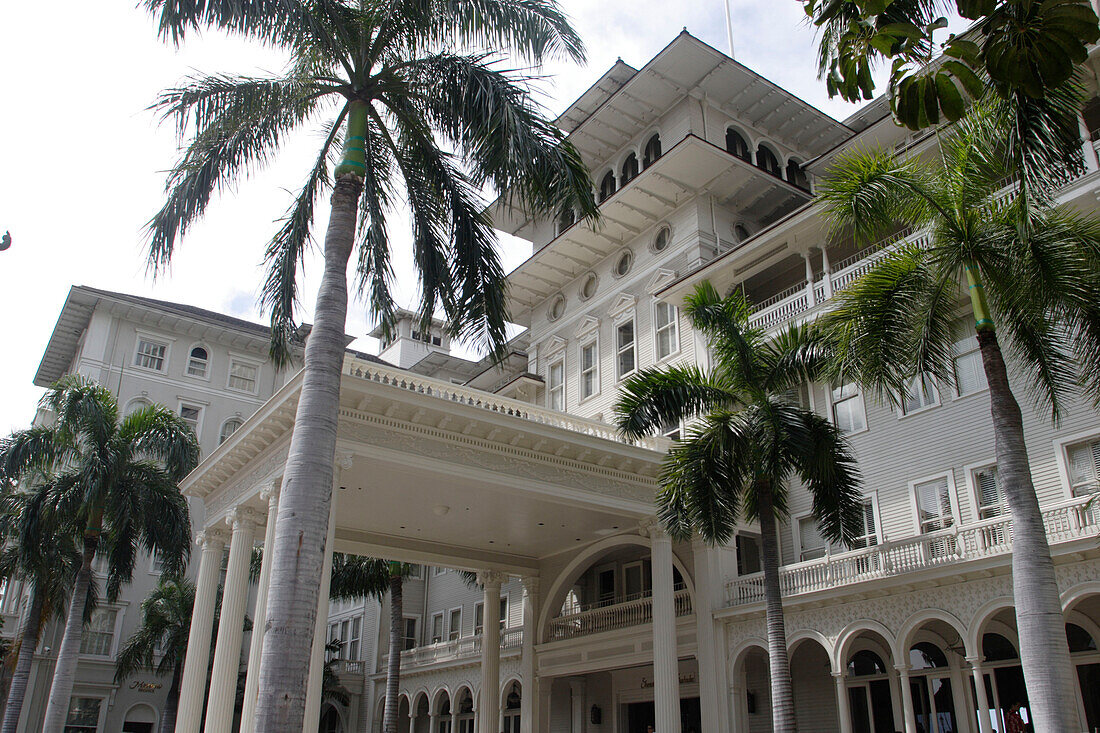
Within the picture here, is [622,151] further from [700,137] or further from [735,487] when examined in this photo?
[735,487]

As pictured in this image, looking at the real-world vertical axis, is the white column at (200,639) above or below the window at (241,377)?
below

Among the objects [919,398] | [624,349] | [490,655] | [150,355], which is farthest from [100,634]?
[919,398]

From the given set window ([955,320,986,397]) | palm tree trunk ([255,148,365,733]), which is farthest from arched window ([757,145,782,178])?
palm tree trunk ([255,148,365,733])

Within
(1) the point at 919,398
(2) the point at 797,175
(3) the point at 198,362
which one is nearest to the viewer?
(1) the point at 919,398

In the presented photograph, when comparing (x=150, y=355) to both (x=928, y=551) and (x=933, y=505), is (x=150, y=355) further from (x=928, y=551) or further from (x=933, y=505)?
(x=928, y=551)

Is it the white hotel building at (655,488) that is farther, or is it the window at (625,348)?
the window at (625,348)

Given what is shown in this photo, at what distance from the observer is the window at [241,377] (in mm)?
47188

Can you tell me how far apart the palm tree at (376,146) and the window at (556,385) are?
17646mm

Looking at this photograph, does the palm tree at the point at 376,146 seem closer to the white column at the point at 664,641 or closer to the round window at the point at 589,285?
→ the white column at the point at 664,641

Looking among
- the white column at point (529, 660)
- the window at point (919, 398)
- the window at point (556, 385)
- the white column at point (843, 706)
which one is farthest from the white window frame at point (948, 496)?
the window at point (556, 385)

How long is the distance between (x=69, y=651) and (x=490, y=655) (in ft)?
40.3

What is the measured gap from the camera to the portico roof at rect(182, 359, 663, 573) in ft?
60.6

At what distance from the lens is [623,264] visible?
32344mm

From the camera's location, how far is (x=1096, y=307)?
11.7 metres
